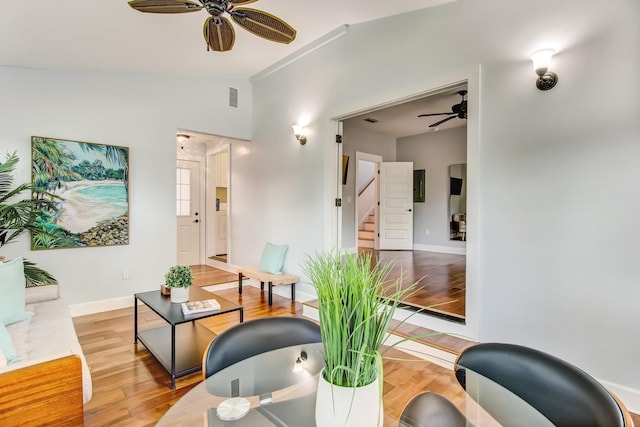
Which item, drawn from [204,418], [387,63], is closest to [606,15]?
[387,63]

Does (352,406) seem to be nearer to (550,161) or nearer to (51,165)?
(550,161)

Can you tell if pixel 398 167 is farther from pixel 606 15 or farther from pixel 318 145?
pixel 606 15

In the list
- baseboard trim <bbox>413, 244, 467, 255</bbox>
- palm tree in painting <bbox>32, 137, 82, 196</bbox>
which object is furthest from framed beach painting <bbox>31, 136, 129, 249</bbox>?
baseboard trim <bbox>413, 244, 467, 255</bbox>

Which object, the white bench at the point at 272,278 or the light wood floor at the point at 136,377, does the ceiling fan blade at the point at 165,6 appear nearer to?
the light wood floor at the point at 136,377

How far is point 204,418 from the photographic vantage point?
1.10 meters

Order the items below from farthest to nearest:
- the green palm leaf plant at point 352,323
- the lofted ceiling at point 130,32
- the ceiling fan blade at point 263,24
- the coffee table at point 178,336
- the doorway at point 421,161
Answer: the doorway at point 421,161
the lofted ceiling at point 130,32
the coffee table at point 178,336
the ceiling fan blade at point 263,24
the green palm leaf plant at point 352,323

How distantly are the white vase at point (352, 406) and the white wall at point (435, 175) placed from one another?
21.6 ft

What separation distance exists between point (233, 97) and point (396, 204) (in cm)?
413

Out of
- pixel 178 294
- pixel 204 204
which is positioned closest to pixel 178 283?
pixel 178 294

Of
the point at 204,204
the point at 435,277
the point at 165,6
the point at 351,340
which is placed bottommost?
the point at 435,277

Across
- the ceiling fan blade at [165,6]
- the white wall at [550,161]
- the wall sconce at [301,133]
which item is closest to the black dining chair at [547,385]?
the white wall at [550,161]

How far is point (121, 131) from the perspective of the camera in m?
4.00

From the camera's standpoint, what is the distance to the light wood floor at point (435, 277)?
3.32 m

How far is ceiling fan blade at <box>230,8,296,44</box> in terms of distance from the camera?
2166 millimetres
